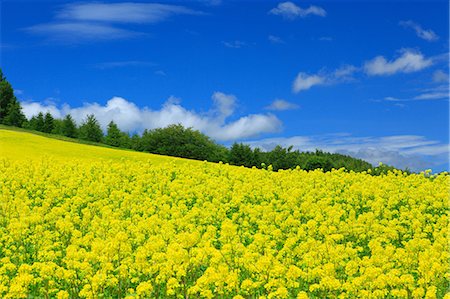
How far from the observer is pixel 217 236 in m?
14.3

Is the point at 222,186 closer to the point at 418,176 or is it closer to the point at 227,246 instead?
the point at 227,246

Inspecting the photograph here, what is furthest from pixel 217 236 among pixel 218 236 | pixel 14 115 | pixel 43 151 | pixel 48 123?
pixel 14 115

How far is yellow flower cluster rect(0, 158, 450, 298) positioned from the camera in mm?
9586

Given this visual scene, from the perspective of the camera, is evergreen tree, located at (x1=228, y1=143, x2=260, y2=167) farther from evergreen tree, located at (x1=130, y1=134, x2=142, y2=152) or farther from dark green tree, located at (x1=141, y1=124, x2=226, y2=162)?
evergreen tree, located at (x1=130, y1=134, x2=142, y2=152)

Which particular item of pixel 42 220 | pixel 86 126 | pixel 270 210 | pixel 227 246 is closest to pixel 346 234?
pixel 270 210

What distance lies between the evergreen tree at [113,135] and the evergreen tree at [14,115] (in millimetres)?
12468

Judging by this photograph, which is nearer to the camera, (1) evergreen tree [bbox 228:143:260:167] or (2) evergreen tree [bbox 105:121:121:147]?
(1) evergreen tree [bbox 228:143:260:167]

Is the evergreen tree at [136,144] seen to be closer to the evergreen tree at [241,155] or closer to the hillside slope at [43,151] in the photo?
the evergreen tree at [241,155]

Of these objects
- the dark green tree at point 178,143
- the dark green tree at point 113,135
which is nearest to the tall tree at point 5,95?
the dark green tree at point 113,135

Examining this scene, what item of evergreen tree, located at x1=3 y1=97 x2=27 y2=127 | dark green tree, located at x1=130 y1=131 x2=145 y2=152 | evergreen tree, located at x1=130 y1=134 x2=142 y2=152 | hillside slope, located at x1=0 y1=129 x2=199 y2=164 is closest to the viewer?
hillside slope, located at x1=0 y1=129 x2=199 y2=164

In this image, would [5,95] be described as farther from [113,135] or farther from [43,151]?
[43,151]

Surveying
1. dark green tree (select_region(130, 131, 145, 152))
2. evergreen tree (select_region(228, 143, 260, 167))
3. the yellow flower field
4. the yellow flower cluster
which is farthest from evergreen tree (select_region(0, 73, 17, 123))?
the yellow flower cluster

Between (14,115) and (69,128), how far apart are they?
8.01 m

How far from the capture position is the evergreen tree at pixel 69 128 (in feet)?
268
